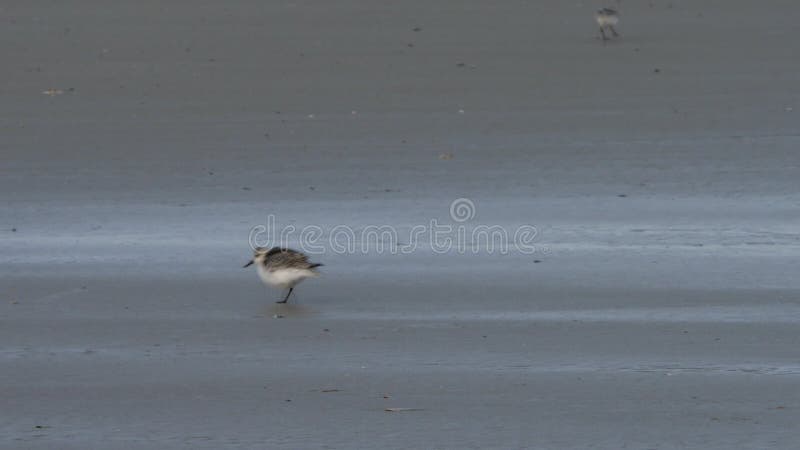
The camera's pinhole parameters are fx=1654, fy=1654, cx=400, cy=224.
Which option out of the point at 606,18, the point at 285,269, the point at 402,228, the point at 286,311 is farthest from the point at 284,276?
the point at 606,18

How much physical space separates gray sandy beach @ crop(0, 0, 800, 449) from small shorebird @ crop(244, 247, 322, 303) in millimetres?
148

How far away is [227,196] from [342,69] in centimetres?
575

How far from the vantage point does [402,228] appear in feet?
31.2

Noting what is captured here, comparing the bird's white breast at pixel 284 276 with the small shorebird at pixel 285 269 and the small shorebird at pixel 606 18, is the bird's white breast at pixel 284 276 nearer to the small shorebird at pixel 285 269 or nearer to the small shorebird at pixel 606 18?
the small shorebird at pixel 285 269

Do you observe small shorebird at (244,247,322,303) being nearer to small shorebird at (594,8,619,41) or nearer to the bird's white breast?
the bird's white breast

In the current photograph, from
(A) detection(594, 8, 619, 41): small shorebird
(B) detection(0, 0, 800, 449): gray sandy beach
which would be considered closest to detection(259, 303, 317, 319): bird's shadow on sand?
(B) detection(0, 0, 800, 449): gray sandy beach

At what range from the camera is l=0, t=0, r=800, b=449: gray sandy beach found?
5.86 m

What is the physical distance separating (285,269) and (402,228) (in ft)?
6.67

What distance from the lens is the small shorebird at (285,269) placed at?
7.56m

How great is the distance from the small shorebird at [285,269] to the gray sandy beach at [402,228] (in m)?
0.15

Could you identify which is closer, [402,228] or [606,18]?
[402,228]

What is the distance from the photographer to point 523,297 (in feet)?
25.3

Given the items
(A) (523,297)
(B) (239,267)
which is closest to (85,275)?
(B) (239,267)

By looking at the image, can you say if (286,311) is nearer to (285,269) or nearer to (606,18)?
(285,269)
